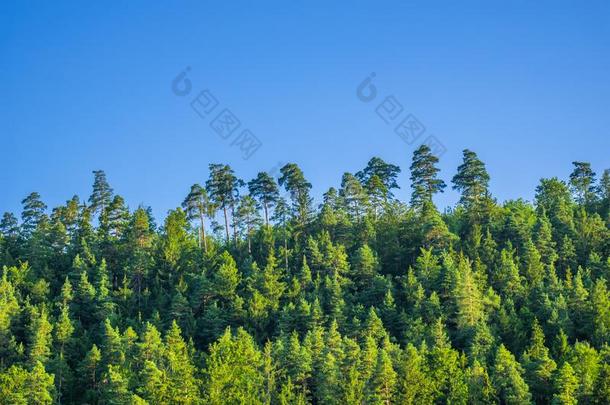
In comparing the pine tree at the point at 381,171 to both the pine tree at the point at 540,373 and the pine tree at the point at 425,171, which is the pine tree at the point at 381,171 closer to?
the pine tree at the point at 425,171

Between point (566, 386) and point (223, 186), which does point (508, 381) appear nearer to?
point (566, 386)

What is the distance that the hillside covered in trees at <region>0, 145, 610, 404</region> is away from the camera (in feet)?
183

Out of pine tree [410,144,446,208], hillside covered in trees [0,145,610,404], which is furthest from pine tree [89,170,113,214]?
pine tree [410,144,446,208]

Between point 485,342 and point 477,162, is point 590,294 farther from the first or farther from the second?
point 477,162

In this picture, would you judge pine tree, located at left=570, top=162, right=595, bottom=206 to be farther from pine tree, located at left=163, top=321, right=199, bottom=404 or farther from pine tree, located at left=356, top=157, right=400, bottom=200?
pine tree, located at left=163, top=321, right=199, bottom=404

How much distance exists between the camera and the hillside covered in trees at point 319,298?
183ft

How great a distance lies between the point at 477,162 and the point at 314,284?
30088 mm

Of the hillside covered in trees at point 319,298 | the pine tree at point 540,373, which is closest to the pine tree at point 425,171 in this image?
the hillside covered in trees at point 319,298

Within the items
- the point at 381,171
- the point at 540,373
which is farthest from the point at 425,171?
the point at 540,373

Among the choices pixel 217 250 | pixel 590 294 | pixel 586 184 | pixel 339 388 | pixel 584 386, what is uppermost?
pixel 217 250

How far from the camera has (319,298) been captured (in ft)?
244

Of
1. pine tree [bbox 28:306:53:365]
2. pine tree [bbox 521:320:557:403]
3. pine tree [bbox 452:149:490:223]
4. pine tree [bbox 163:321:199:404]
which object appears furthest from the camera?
pine tree [bbox 452:149:490:223]

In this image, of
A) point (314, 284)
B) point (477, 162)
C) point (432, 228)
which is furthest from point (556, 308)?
point (477, 162)

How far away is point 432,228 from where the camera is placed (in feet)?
274
